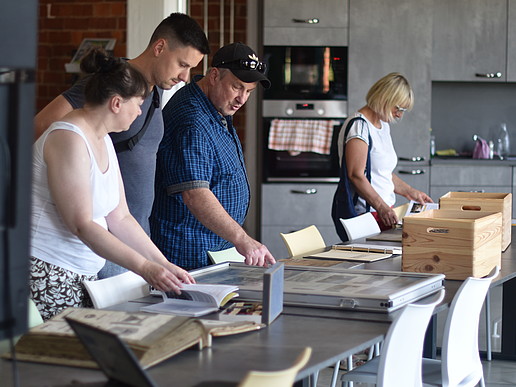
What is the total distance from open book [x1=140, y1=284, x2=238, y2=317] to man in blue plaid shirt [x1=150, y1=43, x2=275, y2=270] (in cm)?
76

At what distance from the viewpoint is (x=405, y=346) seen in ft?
6.88

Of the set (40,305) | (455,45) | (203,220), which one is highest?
(455,45)

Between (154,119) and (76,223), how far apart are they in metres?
0.86

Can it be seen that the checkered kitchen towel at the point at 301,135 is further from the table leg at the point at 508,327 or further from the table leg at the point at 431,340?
the table leg at the point at 431,340

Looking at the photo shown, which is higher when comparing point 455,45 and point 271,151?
point 455,45

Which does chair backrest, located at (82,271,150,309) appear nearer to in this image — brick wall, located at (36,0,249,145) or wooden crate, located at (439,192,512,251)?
wooden crate, located at (439,192,512,251)

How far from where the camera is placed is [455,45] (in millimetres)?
6559

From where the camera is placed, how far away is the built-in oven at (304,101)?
6.34m

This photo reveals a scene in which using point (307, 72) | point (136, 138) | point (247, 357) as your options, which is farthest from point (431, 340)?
point (307, 72)

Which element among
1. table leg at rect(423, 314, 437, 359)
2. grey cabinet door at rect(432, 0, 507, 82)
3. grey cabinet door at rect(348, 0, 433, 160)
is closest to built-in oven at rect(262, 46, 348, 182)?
grey cabinet door at rect(348, 0, 433, 160)

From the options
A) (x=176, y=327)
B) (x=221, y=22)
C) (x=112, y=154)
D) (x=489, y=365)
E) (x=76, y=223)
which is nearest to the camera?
(x=176, y=327)

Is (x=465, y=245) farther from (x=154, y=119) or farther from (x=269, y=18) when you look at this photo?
(x=269, y=18)

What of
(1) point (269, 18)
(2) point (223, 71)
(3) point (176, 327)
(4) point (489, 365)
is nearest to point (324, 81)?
(1) point (269, 18)

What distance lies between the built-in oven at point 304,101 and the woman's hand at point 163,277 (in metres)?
4.14
